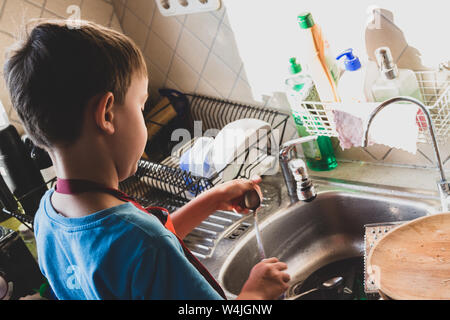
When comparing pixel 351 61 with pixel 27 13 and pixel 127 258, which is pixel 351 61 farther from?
pixel 27 13

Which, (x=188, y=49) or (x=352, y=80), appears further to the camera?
(x=188, y=49)

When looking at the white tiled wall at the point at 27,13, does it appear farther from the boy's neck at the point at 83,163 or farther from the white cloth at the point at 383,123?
the white cloth at the point at 383,123

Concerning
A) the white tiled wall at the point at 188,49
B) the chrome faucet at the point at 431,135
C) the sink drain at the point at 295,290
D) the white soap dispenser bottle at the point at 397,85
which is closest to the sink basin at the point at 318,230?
the sink drain at the point at 295,290

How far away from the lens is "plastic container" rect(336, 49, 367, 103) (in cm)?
97

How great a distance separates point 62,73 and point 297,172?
690mm

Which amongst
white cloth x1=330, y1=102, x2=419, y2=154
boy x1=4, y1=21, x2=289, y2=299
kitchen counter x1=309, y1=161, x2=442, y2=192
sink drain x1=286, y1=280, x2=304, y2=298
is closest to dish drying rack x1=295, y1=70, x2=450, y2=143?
white cloth x1=330, y1=102, x2=419, y2=154

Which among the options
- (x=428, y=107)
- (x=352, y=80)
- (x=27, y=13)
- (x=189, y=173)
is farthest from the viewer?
(x=27, y=13)

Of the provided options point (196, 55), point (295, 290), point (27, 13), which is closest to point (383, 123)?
point (295, 290)

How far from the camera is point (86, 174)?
0.67m

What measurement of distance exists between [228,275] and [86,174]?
0.54 m

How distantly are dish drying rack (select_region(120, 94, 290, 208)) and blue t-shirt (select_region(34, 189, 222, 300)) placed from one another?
55cm

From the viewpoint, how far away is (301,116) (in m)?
1.12

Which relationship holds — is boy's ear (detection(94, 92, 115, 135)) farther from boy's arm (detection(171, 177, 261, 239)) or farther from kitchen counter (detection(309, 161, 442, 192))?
kitchen counter (detection(309, 161, 442, 192))
